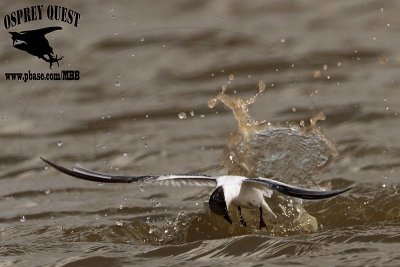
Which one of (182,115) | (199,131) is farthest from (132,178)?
(182,115)

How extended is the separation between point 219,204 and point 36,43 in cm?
453

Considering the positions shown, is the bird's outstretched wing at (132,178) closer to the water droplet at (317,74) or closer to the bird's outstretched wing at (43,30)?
the water droplet at (317,74)

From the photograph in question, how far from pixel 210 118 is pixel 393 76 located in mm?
1748

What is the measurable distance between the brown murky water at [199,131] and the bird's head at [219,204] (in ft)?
0.69

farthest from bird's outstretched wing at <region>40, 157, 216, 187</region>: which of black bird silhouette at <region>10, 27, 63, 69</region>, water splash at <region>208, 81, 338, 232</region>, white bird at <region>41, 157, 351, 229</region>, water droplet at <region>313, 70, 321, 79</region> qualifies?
black bird silhouette at <region>10, 27, 63, 69</region>

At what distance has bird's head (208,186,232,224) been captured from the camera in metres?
6.24

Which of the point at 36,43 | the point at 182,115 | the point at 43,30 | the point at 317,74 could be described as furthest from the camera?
the point at 43,30

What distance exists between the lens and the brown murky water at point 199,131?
654cm

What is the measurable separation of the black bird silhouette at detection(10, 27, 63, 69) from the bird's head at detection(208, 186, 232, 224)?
168 inches

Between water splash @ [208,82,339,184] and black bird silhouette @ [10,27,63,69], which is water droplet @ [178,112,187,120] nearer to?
water splash @ [208,82,339,184]

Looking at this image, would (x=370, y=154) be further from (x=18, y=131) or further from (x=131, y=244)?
(x=18, y=131)

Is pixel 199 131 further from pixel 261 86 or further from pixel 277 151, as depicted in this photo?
pixel 277 151

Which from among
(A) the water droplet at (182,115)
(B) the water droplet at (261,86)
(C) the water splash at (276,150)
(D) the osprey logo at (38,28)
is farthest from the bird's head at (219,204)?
(D) the osprey logo at (38,28)

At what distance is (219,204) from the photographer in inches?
247
